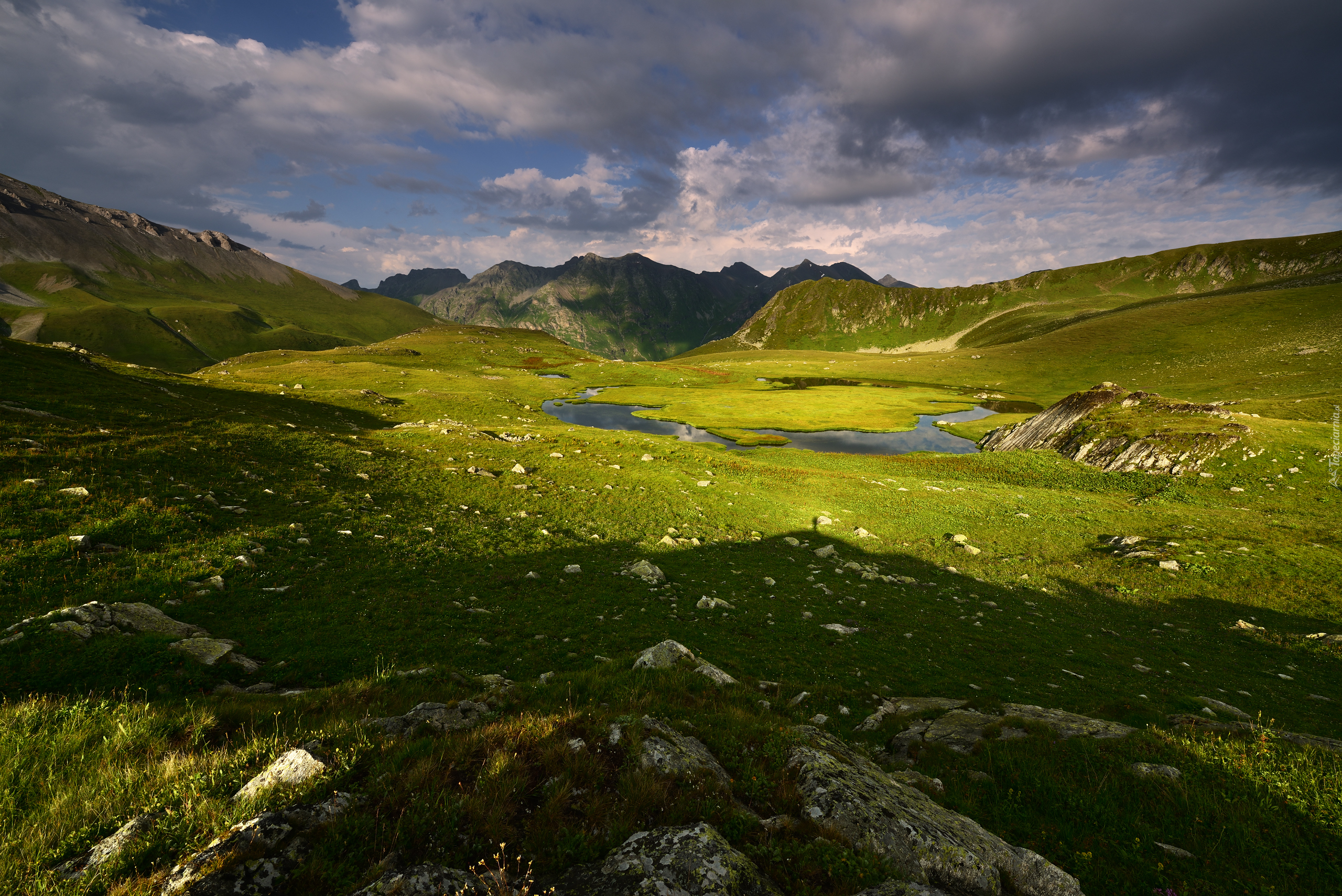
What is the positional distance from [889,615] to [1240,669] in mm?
11682

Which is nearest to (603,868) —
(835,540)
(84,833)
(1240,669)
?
(84,833)

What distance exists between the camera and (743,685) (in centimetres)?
1134

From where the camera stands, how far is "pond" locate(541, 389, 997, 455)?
76.0 metres

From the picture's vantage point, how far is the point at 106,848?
453 centimetres

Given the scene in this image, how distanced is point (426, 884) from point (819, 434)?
87.1 metres

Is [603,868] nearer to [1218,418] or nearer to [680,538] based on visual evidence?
[680,538]

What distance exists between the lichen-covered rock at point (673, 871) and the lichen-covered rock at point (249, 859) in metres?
2.66

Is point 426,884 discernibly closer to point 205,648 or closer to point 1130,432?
point 205,648

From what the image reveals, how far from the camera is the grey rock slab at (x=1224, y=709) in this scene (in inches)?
460

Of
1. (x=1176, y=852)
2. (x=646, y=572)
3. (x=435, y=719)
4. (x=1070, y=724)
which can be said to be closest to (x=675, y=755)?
(x=435, y=719)

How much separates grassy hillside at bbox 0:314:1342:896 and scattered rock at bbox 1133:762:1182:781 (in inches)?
6.5

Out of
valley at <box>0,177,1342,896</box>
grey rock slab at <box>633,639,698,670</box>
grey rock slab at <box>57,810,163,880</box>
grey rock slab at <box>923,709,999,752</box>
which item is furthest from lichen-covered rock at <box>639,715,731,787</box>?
grey rock slab at <box>923,709,999,752</box>

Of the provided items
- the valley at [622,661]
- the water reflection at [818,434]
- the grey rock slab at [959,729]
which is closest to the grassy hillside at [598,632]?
the valley at [622,661]

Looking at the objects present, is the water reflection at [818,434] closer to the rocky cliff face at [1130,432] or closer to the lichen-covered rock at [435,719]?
the rocky cliff face at [1130,432]
